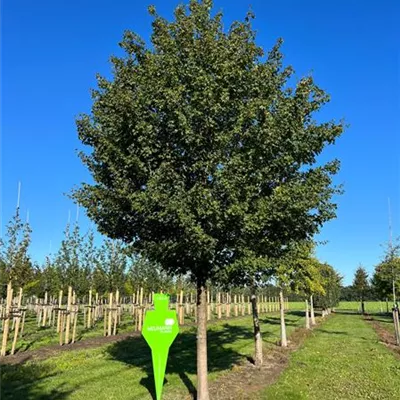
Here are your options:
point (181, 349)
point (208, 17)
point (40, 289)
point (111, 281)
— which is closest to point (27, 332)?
point (111, 281)

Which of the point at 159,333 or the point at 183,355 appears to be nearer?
the point at 159,333

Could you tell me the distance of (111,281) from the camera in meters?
28.2

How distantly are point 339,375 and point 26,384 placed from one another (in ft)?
31.4

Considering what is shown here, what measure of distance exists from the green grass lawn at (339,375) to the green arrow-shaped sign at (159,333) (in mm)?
2949

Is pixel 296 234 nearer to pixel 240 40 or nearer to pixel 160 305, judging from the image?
pixel 160 305

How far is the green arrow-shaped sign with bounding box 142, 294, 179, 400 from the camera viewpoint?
9406 mm

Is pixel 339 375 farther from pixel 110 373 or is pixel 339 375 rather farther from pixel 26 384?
pixel 26 384

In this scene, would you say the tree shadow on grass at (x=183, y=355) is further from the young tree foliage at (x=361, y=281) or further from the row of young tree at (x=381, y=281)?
the young tree foliage at (x=361, y=281)

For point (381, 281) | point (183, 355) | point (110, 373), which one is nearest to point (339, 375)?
point (183, 355)

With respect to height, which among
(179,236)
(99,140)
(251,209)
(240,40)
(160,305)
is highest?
(240,40)

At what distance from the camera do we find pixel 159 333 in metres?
9.53

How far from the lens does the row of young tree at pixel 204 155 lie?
909 cm

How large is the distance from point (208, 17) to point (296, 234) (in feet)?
20.1

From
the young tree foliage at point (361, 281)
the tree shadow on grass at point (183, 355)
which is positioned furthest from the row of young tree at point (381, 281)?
the tree shadow on grass at point (183, 355)
